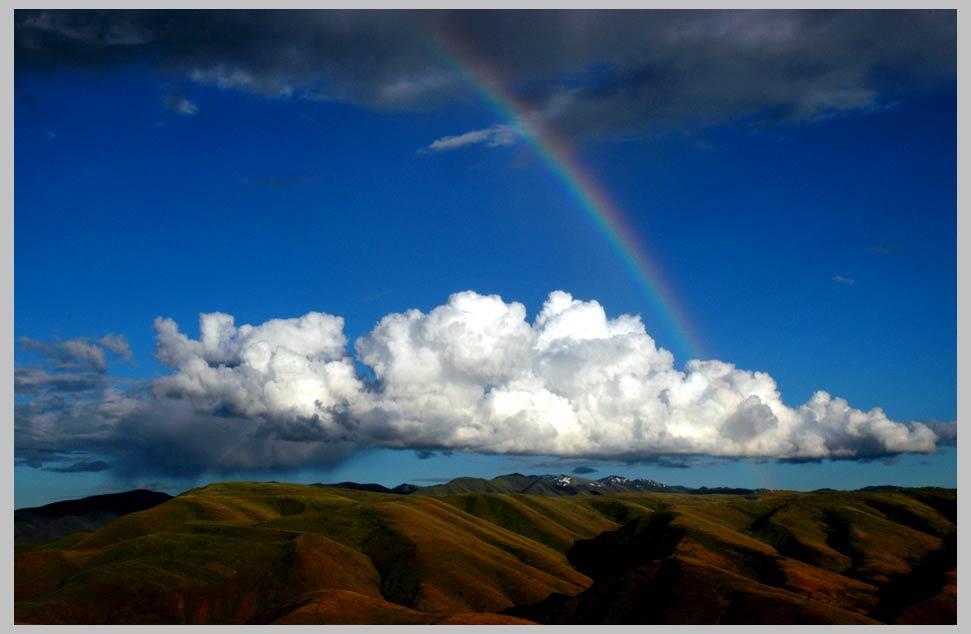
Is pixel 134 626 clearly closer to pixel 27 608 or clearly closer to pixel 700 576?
pixel 27 608

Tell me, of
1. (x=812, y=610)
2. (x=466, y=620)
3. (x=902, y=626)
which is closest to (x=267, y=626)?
(x=466, y=620)

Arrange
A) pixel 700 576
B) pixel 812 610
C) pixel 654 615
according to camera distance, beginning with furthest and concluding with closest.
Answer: pixel 700 576, pixel 654 615, pixel 812 610

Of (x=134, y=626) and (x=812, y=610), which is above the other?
(x=812, y=610)

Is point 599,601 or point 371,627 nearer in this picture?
point 371,627

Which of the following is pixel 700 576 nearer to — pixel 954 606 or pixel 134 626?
pixel 954 606

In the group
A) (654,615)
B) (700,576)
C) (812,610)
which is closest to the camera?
(812,610)

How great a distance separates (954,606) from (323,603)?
465 feet

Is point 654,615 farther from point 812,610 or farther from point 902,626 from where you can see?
point 902,626

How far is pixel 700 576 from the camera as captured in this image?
190 meters

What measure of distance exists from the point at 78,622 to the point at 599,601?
401 ft

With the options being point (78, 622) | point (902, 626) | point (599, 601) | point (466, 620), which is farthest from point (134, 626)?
point (902, 626)

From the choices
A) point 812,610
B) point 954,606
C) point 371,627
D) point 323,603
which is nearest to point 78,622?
point 323,603

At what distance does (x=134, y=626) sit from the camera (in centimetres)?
19912

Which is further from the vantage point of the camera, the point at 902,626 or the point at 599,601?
the point at 599,601
